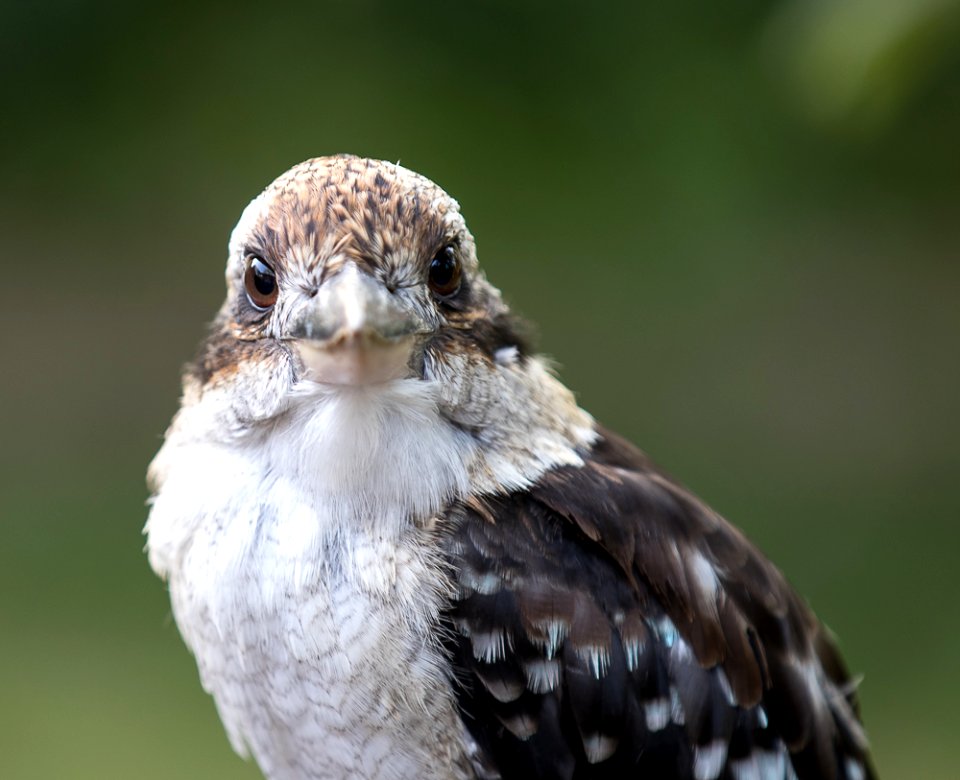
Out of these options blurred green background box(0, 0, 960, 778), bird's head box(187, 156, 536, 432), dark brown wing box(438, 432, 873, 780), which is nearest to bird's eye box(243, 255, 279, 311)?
bird's head box(187, 156, 536, 432)

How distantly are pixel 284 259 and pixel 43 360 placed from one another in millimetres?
6768

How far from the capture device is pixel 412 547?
7.48 feet

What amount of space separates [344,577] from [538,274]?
6.61 meters

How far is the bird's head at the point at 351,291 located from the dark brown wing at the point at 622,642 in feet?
1.15

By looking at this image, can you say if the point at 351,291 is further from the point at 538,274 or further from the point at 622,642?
the point at 538,274

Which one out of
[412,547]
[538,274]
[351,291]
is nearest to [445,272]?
[351,291]

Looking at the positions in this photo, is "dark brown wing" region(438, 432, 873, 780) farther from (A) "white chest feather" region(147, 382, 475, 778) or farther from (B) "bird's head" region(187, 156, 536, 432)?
(B) "bird's head" region(187, 156, 536, 432)

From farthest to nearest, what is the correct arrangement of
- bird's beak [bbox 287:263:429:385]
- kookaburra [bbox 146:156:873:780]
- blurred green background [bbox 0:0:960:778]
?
blurred green background [bbox 0:0:960:778] < kookaburra [bbox 146:156:873:780] < bird's beak [bbox 287:263:429:385]

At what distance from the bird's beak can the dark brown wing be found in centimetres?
37

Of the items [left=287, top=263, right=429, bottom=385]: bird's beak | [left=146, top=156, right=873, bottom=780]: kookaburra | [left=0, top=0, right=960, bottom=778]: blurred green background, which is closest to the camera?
[left=287, top=263, right=429, bottom=385]: bird's beak

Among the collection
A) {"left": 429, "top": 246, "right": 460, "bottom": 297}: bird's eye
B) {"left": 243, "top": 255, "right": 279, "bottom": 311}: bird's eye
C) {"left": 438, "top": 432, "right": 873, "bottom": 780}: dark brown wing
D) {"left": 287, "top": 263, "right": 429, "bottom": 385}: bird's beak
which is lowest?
{"left": 438, "top": 432, "right": 873, "bottom": 780}: dark brown wing

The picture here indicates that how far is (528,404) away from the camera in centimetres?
250

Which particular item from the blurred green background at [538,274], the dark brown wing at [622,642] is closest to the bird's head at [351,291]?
the dark brown wing at [622,642]

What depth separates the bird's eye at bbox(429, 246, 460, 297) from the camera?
233cm
